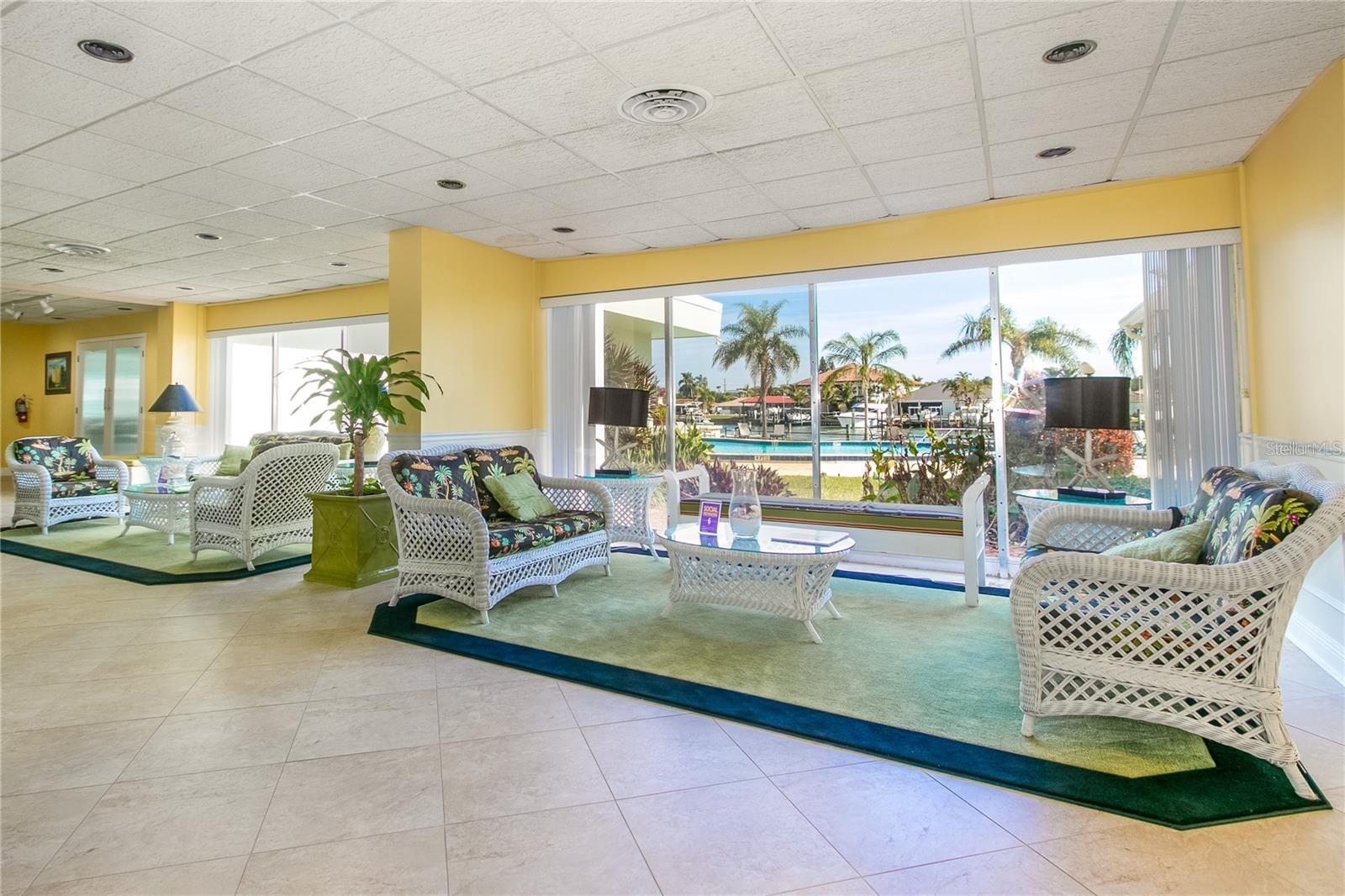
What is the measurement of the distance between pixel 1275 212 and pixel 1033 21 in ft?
7.33

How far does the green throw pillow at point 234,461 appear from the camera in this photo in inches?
250

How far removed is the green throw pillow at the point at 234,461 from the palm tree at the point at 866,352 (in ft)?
18.6

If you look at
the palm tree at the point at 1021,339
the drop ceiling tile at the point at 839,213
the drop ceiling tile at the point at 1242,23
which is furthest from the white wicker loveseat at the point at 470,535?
the drop ceiling tile at the point at 1242,23

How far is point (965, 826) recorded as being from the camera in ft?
6.12

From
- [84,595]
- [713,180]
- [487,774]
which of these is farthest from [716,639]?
[84,595]

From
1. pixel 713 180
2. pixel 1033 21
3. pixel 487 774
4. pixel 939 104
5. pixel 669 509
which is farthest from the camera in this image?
pixel 669 509

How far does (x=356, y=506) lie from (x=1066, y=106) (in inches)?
194

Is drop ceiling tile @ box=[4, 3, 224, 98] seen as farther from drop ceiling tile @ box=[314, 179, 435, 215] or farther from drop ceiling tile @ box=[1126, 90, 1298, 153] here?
drop ceiling tile @ box=[1126, 90, 1298, 153]

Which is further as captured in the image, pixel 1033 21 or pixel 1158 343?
pixel 1158 343

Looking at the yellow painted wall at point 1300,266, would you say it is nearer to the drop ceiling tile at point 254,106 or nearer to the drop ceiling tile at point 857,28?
the drop ceiling tile at point 857,28

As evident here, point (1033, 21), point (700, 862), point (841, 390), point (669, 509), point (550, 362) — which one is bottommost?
point (700, 862)

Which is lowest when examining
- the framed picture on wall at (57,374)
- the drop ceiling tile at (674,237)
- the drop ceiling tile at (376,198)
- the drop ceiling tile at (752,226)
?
the framed picture on wall at (57,374)

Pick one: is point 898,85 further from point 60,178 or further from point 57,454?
point 57,454

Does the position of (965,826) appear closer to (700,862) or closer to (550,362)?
(700,862)
